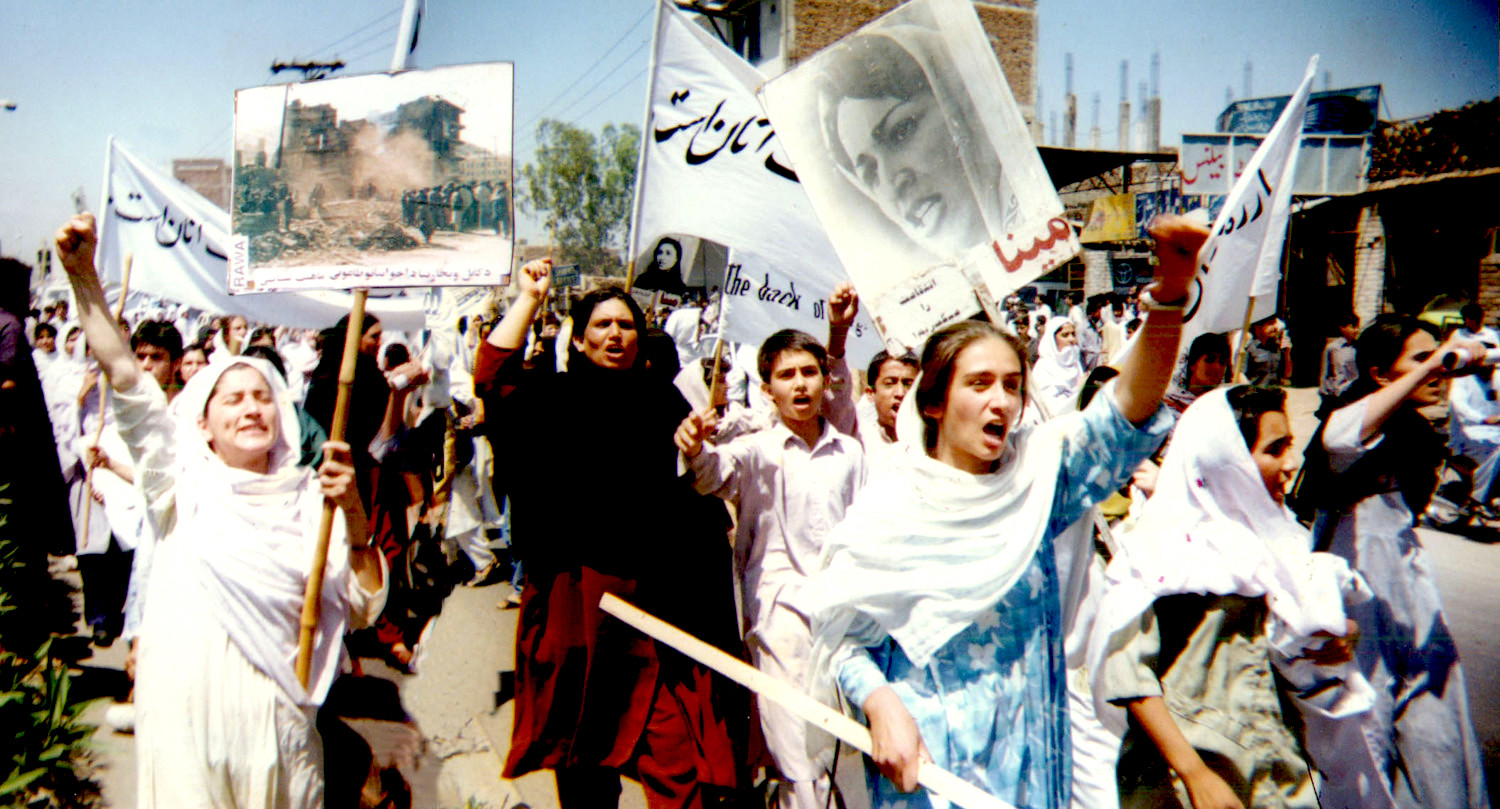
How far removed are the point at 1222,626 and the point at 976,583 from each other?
835 mm

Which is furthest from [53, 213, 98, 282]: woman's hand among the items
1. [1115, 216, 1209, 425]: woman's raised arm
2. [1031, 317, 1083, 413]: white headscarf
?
[1031, 317, 1083, 413]: white headscarf

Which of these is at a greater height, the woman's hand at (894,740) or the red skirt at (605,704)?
the woman's hand at (894,740)

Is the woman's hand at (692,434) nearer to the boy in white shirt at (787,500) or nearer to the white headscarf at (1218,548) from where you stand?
the boy in white shirt at (787,500)

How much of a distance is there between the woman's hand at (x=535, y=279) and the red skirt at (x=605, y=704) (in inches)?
34.3

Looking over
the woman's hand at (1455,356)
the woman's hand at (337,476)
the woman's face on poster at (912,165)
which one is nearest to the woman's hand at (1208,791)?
the woman's face on poster at (912,165)

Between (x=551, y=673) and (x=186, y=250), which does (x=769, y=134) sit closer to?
(x=551, y=673)

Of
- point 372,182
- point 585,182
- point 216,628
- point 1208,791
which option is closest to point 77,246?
point 372,182

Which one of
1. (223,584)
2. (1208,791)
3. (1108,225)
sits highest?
(1108,225)

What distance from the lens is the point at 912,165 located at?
9.06 ft

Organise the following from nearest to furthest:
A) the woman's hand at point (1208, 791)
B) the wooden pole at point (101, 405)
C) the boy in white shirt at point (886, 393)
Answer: the woman's hand at point (1208, 791), the boy in white shirt at point (886, 393), the wooden pole at point (101, 405)

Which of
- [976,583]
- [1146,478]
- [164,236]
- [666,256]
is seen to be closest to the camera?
[976,583]

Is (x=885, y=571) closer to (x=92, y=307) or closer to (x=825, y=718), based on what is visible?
(x=825, y=718)

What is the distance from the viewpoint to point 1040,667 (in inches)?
80.9

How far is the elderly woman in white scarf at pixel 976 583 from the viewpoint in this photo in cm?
197
